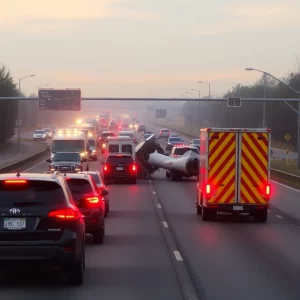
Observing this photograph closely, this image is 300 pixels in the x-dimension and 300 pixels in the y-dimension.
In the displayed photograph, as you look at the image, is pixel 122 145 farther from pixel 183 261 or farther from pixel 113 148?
pixel 183 261

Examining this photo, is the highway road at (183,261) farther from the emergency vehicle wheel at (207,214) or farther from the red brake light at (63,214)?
the red brake light at (63,214)

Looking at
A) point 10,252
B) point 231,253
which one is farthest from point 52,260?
point 231,253

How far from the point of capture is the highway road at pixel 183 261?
12.8 m

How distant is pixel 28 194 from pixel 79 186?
7.29m

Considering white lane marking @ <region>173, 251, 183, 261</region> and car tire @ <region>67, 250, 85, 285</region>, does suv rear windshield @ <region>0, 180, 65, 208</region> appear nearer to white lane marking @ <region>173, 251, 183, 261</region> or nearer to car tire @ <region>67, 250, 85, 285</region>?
car tire @ <region>67, 250, 85, 285</region>

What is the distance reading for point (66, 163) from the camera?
156 ft

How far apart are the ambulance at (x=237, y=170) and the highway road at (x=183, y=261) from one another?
2.14 feet

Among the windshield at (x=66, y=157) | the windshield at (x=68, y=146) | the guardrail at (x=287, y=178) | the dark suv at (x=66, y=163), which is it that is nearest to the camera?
the dark suv at (x=66, y=163)

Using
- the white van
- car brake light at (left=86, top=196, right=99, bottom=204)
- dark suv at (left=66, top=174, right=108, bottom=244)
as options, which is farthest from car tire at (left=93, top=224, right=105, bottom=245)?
the white van

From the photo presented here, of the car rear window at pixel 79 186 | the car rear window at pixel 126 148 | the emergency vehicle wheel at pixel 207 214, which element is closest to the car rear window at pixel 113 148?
the car rear window at pixel 126 148

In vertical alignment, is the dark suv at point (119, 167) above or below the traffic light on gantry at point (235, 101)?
below

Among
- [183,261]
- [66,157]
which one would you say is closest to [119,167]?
[66,157]

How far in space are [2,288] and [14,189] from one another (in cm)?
166

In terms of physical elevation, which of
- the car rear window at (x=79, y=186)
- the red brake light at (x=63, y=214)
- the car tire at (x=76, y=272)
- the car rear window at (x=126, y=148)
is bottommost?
the car rear window at (x=126, y=148)
